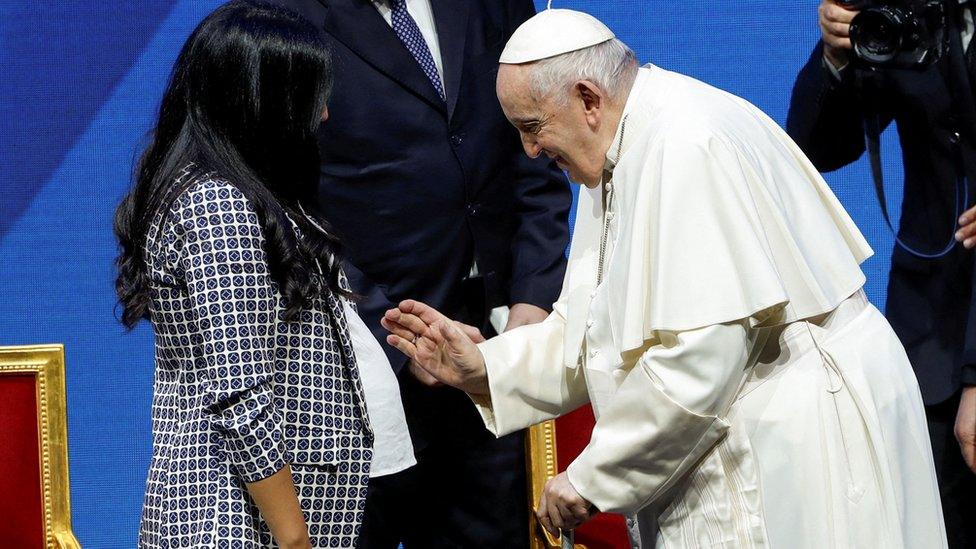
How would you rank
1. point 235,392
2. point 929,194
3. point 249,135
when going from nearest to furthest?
point 235,392 → point 249,135 → point 929,194

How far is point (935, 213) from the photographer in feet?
8.64

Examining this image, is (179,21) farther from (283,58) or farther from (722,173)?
(722,173)

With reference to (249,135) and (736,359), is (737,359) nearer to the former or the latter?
(736,359)

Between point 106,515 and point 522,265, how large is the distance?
62.7 inches

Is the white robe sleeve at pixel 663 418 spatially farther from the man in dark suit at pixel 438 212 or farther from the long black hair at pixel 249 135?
the man in dark suit at pixel 438 212

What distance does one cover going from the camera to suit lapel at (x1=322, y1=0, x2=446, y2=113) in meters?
2.61

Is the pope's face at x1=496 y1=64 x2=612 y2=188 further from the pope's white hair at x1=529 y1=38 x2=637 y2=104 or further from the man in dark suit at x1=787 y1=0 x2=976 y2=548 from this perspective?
the man in dark suit at x1=787 y1=0 x2=976 y2=548

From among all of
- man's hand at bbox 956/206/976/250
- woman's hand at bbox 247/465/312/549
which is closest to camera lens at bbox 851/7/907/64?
man's hand at bbox 956/206/976/250

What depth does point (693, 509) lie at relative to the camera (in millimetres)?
2023

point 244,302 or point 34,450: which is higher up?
point 244,302

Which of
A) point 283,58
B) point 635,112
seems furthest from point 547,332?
point 283,58

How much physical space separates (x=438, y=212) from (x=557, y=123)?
0.59m

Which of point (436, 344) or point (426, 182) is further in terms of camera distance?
point (426, 182)

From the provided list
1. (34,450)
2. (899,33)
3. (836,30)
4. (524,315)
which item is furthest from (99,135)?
(899,33)
